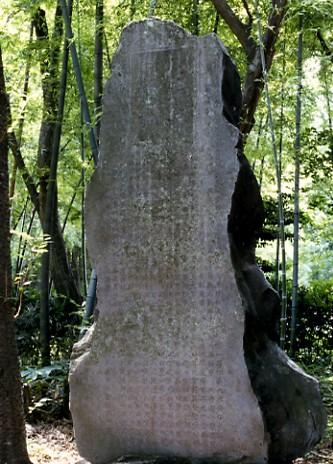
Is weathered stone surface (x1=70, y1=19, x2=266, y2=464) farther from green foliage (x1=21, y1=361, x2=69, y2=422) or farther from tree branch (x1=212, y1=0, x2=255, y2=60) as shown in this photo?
tree branch (x1=212, y1=0, x2=255, y2=60)

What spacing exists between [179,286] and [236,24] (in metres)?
3.30

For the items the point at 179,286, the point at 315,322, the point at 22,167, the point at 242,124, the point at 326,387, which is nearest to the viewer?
the point at 179,286

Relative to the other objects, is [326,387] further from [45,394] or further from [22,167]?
[22,167]

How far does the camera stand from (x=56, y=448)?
4.99 metres

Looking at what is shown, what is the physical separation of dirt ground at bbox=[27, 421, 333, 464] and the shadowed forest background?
7.6 inches

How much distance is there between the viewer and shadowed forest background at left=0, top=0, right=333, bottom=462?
5.77 m

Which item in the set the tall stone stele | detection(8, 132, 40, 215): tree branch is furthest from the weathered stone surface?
detection(8, 132, 40, 215): tree branch

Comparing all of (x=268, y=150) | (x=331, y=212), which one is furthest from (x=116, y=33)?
(x=331, y=212)

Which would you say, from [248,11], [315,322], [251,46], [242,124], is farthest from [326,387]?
[248,11]

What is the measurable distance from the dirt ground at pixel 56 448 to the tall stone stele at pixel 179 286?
3.47 feet

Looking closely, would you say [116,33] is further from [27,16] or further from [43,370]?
[43,370]

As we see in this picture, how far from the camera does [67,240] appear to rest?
12.3 metres

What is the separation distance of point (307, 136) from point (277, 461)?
4.59 m

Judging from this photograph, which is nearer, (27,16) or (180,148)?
(180,148)
